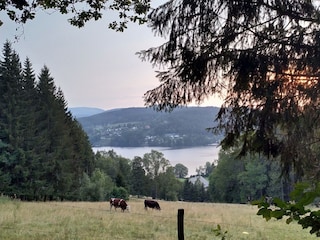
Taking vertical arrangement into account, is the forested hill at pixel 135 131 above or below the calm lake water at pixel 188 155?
above

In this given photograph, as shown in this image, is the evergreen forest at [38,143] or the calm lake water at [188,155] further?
the calm lake water at [188,155]

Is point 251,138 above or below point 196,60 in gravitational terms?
below

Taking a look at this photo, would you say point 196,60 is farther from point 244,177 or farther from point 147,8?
point 244,177

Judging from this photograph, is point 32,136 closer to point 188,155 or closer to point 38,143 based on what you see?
point 38,143

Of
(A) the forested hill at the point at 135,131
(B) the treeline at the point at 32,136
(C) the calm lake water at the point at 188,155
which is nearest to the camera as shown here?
(B) the treeline at the point at 32,136

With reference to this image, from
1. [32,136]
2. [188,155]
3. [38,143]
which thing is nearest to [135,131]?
[188,155]

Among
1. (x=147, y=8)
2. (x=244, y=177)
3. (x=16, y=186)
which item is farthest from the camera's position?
(x=244, y=177)

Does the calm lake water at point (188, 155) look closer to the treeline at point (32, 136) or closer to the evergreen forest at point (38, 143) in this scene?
the evergreen forest at point (38, 143)

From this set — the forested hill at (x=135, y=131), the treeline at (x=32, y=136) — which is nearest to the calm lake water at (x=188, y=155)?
the forested hill at (x=135, y=131)

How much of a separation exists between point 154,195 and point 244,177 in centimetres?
1496

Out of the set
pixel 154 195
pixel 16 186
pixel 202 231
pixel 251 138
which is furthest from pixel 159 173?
pixel 251 138

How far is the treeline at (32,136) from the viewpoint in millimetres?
25156

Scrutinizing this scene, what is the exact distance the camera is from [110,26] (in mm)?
3951

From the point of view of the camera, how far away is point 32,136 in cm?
2675
